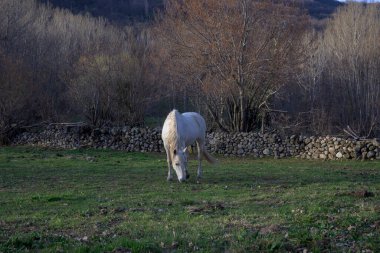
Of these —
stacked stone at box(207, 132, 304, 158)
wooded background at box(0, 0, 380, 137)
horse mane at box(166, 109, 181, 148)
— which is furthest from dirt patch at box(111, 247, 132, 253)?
wooded background at box(0, 0, 380, 137)

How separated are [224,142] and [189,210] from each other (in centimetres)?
1518

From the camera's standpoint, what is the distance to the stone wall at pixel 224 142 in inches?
866

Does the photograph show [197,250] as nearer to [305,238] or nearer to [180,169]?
[305,238]

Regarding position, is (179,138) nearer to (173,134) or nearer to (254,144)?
(173,134)

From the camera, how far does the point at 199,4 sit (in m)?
24.6

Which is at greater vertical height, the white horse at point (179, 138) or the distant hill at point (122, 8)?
the distant hill at point (122, 8)

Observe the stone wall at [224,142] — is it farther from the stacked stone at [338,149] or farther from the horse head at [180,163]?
the horse head at [180,163]

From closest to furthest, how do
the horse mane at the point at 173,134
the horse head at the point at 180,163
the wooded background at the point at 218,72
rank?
1. the horse head at the point at 180,163
2. the horse mane at the point at 173,134
3. the wooded background at the point at 218,72

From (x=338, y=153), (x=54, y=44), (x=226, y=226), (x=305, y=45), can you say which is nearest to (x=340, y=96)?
(x=305, y=45)

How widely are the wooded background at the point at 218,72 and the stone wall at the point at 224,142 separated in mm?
1650

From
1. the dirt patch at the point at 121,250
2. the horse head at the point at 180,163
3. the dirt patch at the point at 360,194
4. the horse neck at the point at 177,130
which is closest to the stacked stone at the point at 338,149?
the horse neck at the point at 177,130

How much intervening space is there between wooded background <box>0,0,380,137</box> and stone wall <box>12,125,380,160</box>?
1.65 metres

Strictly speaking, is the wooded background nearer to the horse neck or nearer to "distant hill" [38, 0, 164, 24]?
the horse neck

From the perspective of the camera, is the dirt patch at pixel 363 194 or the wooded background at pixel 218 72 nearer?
the dirt patch at pixel 363 194
